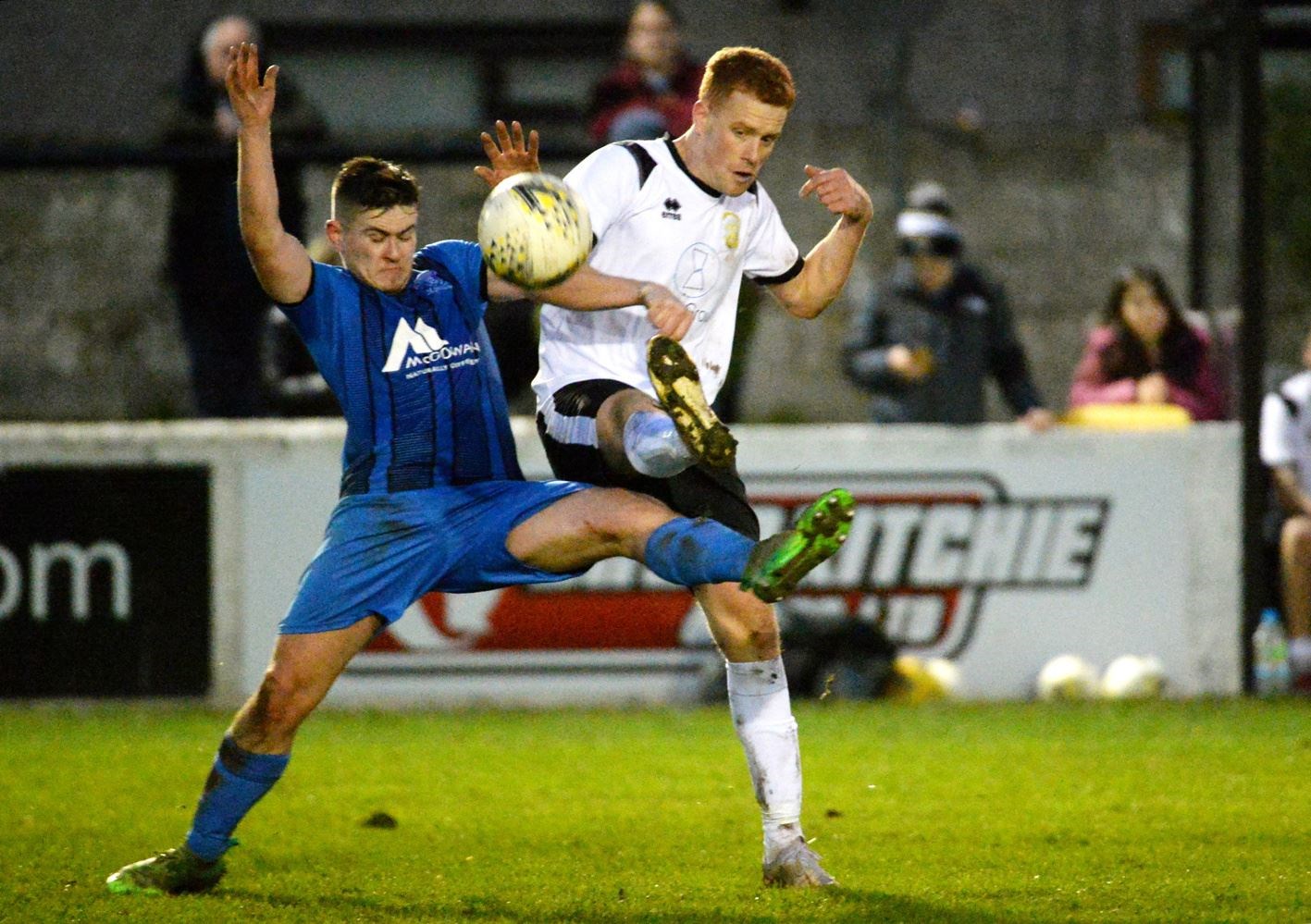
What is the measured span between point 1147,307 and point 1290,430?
93 cm

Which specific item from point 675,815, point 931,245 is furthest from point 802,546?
point 931,245

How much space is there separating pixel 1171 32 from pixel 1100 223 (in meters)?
2.81

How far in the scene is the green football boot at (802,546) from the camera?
500cm

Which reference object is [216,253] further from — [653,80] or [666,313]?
[666,313]

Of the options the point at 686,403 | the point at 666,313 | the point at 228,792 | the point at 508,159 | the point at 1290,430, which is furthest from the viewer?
the point at 1290,430

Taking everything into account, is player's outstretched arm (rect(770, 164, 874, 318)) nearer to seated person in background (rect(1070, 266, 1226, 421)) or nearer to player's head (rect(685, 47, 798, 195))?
player's head (rect(685, 47, 798, 195))

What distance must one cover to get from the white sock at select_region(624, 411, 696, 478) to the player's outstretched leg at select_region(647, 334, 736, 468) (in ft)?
0.16

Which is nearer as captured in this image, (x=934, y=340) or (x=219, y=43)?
(x=934, y=340)

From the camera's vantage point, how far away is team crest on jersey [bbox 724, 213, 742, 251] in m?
5.85

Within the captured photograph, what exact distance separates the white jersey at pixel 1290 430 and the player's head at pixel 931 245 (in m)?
1.71

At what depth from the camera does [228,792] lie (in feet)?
18.3

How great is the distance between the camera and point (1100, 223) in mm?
13156

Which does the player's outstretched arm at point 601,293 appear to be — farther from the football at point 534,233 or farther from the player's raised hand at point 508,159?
the player's raised hand at point 508,159

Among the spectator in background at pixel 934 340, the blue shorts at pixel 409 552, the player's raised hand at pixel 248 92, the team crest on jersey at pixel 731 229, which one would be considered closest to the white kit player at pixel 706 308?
the team crest on jersey at pixel 731 229
